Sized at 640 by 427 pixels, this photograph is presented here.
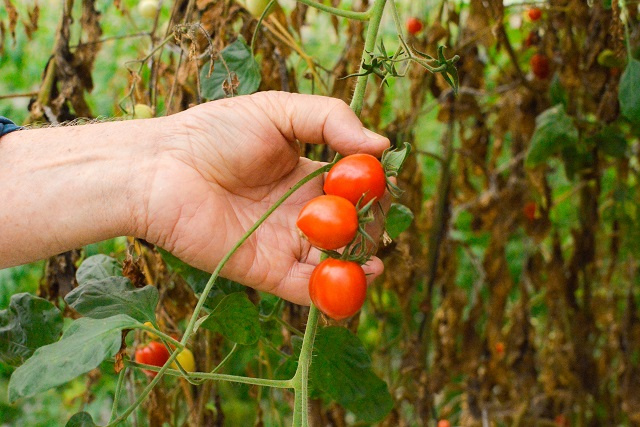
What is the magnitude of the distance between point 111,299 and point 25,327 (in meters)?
0.18

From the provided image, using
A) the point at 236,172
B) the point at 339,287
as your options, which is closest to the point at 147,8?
the point at 236,172

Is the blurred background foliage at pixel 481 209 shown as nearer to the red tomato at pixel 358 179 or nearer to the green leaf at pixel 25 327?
the green leaf at pixel 25 327

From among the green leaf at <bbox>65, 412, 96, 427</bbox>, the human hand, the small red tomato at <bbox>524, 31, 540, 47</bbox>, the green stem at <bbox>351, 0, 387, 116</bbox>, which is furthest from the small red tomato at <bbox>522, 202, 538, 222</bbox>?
the green leaf at <bbox>65, 412, 96, 427</bbox>

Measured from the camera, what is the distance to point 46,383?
0.66 meters

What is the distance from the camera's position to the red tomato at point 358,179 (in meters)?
0.82

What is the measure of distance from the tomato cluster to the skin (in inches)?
5.4

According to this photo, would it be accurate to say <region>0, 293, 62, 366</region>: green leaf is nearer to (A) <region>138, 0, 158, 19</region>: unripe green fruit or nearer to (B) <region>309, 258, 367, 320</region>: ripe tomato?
(B) <region>309, 258, 367, 320</region>: ripe tomato

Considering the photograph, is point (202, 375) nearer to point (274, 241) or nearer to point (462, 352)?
point (274, 241)

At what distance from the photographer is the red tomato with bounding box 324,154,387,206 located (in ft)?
2.68

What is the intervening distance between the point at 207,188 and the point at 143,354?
344mm

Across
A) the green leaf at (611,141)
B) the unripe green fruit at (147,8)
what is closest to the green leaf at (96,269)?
the unripe green fruit at (147,8)

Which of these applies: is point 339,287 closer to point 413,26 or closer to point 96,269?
point 96,269

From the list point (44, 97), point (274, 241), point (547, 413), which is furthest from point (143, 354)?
point (547, 413)

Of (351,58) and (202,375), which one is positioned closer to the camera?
(202,375)
